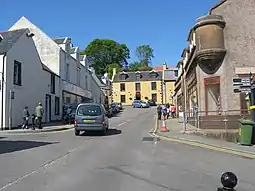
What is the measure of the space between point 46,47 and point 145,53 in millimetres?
74781

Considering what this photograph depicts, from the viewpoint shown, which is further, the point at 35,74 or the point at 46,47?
the point at 46,47

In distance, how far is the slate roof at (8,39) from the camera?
2626 centimetres

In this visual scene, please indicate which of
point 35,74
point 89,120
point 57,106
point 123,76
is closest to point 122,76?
point 123,76

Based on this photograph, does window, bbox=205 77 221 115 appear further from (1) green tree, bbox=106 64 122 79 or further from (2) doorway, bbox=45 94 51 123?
(1) green tree, bbox=106 64 122 79

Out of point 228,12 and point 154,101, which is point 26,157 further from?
point 154,101

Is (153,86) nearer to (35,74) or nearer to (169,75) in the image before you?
(169,75)

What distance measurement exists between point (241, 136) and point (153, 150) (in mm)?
4460

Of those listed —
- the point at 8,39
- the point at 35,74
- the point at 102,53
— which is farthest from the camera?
the point at 102,53

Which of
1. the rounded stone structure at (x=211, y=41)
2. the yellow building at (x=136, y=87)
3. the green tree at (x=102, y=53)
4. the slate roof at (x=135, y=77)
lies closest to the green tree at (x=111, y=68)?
the green tree at (x=102, y=53)

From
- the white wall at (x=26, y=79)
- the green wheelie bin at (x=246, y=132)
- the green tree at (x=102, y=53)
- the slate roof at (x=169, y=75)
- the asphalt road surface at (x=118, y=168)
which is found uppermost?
the green tree at (x=102, y=53)

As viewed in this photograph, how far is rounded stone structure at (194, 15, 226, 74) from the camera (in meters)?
21.3

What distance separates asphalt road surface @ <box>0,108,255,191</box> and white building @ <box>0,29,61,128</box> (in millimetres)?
11843

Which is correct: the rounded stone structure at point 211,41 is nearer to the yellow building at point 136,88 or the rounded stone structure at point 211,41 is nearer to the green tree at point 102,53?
the yellow building at point 136,88

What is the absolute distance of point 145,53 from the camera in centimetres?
11244
